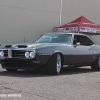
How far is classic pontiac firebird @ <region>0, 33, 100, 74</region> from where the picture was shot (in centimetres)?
798

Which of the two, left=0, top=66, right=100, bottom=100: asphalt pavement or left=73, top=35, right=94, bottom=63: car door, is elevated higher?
left=73, top=35, right=94, bottom=63: car door

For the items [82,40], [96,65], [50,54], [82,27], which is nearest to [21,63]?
[50,54]

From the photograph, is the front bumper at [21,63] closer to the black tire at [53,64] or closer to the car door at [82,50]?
the black tire at [53,64]

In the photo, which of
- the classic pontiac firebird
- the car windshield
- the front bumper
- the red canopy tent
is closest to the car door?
the classic pontiac firebird

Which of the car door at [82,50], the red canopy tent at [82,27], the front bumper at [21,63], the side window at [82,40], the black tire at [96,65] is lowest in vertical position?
the black tire at [96,65]

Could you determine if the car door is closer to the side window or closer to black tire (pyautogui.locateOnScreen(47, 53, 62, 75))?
the side window

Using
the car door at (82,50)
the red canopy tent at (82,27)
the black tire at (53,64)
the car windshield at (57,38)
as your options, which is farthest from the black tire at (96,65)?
the red canopy tent at (82,27)

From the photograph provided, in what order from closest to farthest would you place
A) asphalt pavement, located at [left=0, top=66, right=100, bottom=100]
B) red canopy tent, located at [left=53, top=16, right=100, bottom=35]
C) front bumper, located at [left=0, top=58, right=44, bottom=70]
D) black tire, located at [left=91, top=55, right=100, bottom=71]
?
asphalt pavement, located at [left=0, top=66, right=100, bottom=100] < front bumper, located at [left=0, top=58, right=44, bottom=70] < black tire, located at [left=91, top=55, right=100, bottom=71] < red canopy tent, located at [left=53, top=16, right=100, bottom=35]

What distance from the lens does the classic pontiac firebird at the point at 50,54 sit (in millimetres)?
7980

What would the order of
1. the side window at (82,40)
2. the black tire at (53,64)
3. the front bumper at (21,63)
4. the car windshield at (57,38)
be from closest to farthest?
the front bumper at (21,63)
the black tire at (53,64)
the car windshield at (57,38)
the side window at (82,40)

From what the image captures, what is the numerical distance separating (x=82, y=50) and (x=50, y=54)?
5.98ft

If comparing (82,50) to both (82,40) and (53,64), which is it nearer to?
(82,40)

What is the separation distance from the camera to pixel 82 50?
9594mm

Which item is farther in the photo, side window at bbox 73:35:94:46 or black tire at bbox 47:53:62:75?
side window at bbox 73:35:94:46
